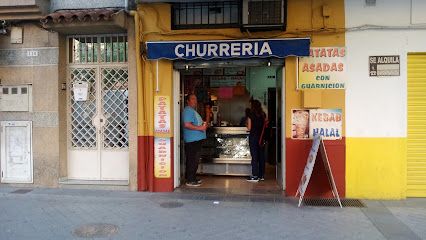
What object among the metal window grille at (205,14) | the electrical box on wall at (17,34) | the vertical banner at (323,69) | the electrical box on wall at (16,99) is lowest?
the electrical box on wall at (16,99)

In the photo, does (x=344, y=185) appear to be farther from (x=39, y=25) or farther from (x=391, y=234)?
(x=39, y=25)

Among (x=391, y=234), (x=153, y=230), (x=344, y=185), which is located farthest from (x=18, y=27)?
(x=391, y=234)

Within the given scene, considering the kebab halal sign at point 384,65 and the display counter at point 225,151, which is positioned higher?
the kebab halal sign at point 384,65

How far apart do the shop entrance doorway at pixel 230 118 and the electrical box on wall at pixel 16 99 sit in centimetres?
304

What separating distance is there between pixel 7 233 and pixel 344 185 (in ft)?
18.3

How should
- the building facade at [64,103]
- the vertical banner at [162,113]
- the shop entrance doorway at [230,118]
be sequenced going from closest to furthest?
the vertical banner at [162,113], the shop entrance doorway at [230,118], the building facade at [64,103]

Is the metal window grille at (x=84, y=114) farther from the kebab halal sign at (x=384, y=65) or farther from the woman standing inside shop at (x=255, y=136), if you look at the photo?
the kebab halal sign at (x=384, y=65)

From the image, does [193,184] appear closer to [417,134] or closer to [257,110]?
[257,110]

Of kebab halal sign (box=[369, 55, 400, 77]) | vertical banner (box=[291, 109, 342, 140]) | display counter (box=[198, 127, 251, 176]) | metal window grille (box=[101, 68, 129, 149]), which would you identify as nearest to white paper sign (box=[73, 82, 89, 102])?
metal window grille (box=[101, 68, 129, 149])

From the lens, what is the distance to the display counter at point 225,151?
33.5ft

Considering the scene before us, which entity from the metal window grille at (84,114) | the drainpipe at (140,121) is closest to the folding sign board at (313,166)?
the drainpipe at (140,121)

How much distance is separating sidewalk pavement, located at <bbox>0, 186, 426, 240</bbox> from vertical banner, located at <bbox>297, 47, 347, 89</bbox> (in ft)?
7.02

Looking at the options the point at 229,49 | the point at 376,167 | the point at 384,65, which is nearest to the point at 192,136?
the point at 229,49

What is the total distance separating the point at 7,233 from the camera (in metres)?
6.14
